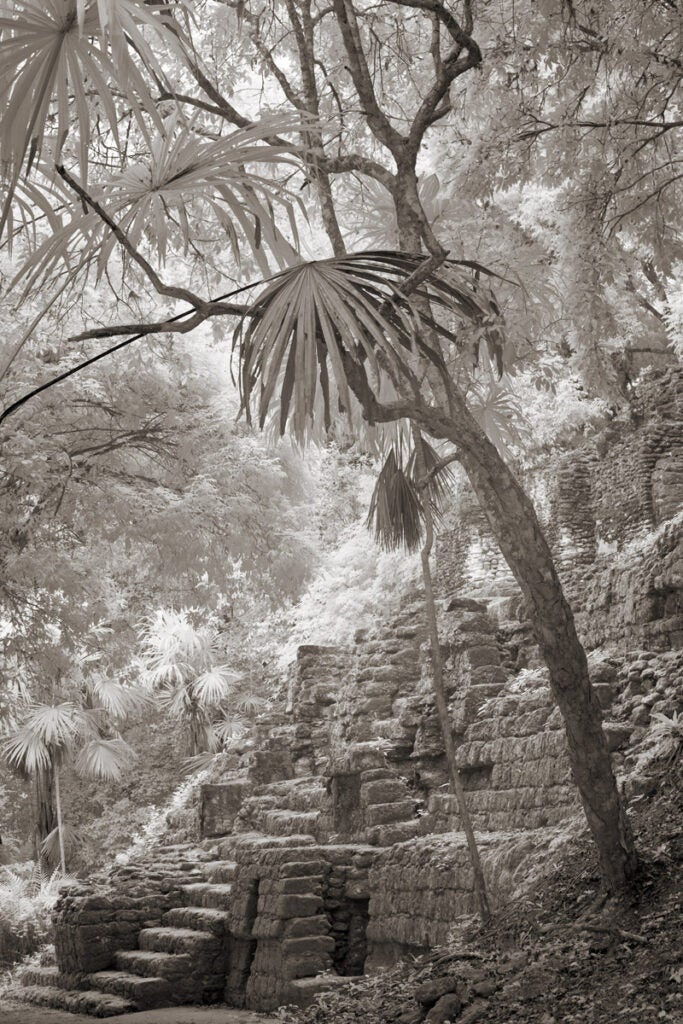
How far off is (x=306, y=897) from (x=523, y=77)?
316 inches

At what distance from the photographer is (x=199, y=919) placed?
500 inches

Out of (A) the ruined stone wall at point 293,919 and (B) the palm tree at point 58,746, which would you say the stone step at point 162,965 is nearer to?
(A) the ruined stone wall at point 293,919

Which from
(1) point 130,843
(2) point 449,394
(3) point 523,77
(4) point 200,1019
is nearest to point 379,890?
(4) point 200,1019

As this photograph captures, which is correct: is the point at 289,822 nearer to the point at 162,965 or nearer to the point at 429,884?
the point at 162,965

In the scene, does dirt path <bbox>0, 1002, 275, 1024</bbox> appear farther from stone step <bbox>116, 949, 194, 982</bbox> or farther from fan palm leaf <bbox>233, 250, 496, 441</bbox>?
fan palm leaf <bbox>233, 250, 496, 441</bbox>

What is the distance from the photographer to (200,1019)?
958 cm

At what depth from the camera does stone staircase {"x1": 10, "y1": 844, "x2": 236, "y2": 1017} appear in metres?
11.8

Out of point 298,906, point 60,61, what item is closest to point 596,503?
point 298,906

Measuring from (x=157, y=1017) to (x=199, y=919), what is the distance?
102 inches

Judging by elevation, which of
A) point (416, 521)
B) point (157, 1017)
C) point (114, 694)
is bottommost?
point (157, 1017)

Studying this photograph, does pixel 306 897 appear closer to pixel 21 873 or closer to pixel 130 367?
pixel 130 367

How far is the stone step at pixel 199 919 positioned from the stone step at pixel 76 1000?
3.90ft

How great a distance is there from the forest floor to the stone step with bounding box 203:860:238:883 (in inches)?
245

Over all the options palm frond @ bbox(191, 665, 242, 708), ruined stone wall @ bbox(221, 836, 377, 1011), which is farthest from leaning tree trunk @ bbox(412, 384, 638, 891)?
palm frond @ bbox(191, 665, 242, 708)
